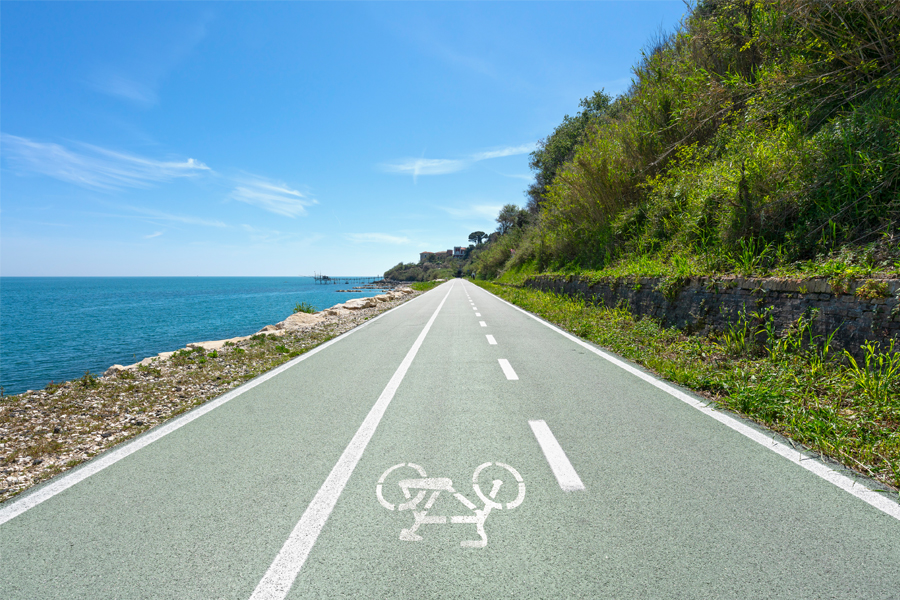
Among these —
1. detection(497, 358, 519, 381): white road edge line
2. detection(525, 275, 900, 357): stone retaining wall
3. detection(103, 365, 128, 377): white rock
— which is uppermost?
detection(525, 275, 900, 357): stone retaining wall

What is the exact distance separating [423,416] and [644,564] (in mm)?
2874

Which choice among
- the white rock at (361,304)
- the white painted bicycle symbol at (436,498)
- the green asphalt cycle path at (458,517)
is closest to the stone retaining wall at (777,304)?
the green asphalt cycle path at (458,517)

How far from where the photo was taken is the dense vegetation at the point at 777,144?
614 centimetres

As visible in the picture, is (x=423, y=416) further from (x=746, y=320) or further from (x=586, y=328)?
(x=586, y=328)

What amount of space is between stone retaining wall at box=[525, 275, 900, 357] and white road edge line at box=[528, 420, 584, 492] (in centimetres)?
402

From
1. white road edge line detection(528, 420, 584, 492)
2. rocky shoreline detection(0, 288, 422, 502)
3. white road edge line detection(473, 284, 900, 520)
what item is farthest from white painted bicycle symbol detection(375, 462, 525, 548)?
rocky shoreline detection(0, 288, 422, 502)

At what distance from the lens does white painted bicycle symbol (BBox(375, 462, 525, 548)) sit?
2611mm

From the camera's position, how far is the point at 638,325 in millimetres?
10094

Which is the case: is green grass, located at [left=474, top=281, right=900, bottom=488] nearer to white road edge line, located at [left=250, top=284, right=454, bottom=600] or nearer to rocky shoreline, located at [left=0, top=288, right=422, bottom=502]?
white road edge line, located at [left=250, top=284, right=454, bottom=600]

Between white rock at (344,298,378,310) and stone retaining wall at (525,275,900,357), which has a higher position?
stone retaining wall at (525,275,900,357)

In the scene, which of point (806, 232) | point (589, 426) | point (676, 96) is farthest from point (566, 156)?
point (589, 426)

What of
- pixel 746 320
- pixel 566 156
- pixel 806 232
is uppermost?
pixel 566 156

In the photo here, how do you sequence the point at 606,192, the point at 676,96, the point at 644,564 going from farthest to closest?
the point at 606,192 → the point at 676,96 → the point at 644,564

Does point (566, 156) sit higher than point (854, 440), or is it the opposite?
point (566, 156)
